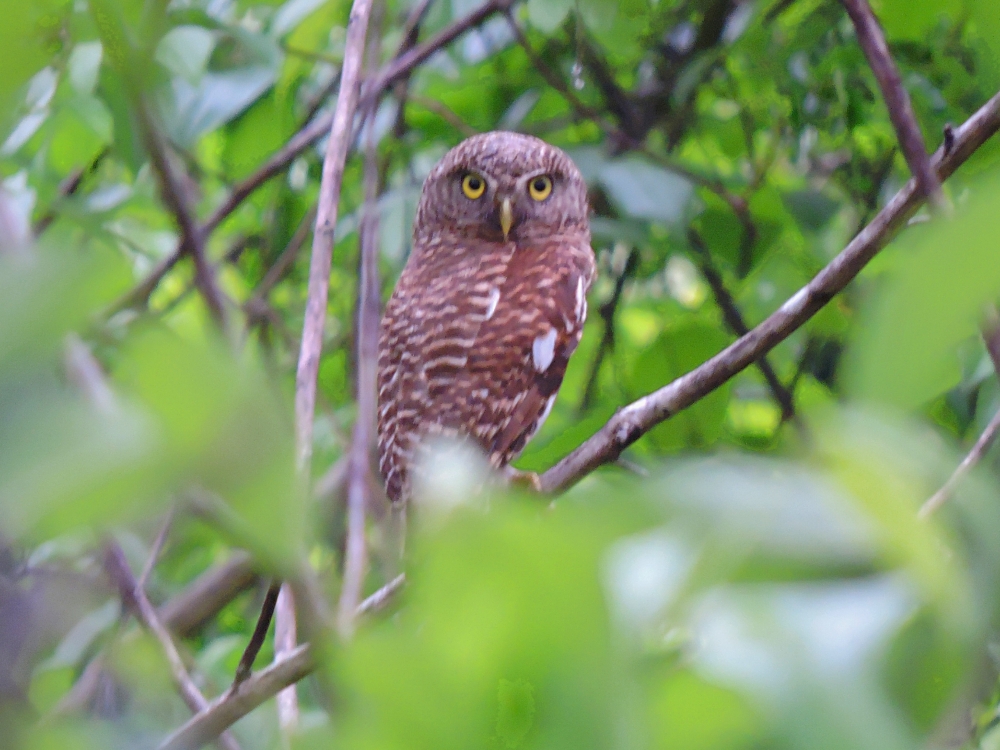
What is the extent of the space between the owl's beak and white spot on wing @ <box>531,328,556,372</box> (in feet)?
1.86

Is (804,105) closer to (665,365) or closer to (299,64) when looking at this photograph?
(665,365)

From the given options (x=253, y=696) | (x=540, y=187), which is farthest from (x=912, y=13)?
(x=253, y=696)

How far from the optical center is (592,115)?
2.31 metres

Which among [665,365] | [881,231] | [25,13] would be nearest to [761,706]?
[25,13]

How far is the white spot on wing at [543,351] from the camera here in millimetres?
2234

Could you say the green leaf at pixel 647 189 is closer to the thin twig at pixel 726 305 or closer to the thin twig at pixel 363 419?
the thin twig at pixel 726 305

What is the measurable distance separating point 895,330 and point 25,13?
0.28 metres

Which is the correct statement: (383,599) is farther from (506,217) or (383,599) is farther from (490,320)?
(506,217)

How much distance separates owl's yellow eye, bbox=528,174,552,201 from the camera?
111 inches

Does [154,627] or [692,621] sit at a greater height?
[692,621]

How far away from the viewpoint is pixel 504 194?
9.18ft

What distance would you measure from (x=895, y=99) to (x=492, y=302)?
1.25m

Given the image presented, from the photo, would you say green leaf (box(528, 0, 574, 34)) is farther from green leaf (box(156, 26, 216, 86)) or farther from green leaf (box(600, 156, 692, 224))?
green leaf (box(156, 26, 216, 86))

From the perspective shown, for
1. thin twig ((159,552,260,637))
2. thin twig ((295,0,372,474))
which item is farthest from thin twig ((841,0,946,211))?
thin twig ((159,552,260,637))
